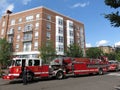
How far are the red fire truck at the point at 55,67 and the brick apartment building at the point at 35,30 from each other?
28501mm

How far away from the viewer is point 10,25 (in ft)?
214

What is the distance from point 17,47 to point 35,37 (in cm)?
727

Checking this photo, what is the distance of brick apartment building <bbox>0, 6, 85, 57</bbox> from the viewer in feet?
190

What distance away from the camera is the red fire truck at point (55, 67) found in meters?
19.4

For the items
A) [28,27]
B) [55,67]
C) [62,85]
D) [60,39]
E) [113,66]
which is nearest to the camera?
[62,85]

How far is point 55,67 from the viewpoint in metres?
23.0

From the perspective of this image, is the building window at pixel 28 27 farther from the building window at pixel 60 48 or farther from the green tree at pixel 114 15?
the green tree at pixel 114 15

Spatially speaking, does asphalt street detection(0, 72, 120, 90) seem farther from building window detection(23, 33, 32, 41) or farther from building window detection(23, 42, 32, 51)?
building window detection(23, 33, 32, 41)

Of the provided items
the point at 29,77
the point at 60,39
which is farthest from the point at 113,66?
the point at 60,39

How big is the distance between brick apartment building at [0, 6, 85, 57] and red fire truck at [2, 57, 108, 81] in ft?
93.5

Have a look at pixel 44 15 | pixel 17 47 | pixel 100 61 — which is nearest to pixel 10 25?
pixel 17 47

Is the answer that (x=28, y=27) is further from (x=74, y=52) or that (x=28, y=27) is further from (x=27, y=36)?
(x=74, y=52)

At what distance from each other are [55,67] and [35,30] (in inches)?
1441

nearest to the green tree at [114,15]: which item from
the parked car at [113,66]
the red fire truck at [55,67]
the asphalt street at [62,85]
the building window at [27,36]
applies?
the asphalt street at [62,85]
